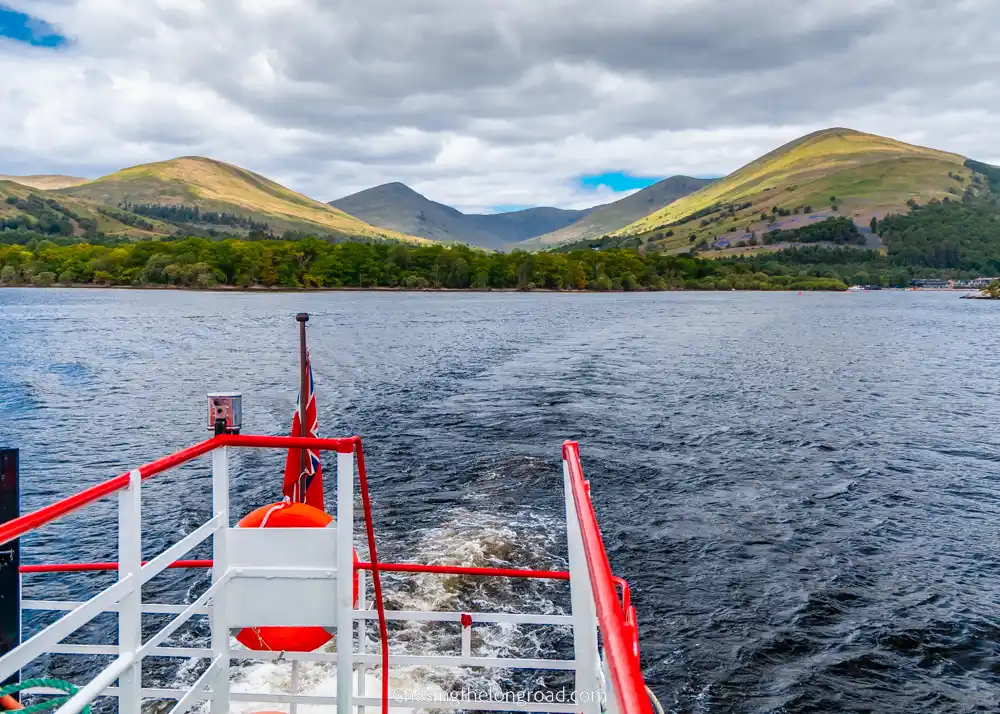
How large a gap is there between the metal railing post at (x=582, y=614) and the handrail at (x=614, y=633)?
0.49 feet

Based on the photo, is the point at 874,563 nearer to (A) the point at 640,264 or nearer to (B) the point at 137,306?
(B) the point at 137,306

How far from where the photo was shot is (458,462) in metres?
21.8

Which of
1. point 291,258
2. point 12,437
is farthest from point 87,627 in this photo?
point 291,258

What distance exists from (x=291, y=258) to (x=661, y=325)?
113987mm

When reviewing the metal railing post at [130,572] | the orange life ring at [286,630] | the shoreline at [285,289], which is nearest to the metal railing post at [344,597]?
the orange life ring at [286,630]

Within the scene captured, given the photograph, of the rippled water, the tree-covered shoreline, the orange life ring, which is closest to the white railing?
the orange life ring

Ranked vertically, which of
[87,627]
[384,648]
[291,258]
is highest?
[291,258]

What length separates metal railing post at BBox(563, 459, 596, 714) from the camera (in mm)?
3519

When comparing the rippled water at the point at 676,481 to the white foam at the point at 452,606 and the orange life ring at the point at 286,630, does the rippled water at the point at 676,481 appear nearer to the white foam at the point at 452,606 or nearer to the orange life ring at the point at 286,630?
the white foam at the point at 452,606

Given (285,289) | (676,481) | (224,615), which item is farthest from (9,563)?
(285,289)

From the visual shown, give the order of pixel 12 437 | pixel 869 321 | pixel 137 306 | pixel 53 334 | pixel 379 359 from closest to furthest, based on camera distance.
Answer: pixel 12 437
pixel 379 359
pixel 53 334
pixel 869 321
pixel 137 306

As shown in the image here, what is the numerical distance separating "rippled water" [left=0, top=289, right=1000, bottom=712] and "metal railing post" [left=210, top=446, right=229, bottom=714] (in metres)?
5.66

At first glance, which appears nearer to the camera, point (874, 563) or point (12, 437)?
point (874, 563)

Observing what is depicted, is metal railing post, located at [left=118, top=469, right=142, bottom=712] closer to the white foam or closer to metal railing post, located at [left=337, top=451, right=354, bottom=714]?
metal railing post, located at [left=337, top=451, right=354, bottom=714]
